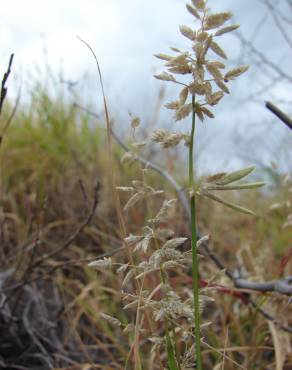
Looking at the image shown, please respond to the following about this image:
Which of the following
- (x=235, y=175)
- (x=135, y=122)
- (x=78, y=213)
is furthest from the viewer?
(x=78, y=213)

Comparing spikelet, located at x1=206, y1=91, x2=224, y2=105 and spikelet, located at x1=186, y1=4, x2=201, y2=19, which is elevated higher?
spikelet, located at x1=186, y1=4, x2=201, y2=19

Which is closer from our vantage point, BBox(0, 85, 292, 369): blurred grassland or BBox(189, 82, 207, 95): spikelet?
BBox(189, 82, 207, 95): spikelet

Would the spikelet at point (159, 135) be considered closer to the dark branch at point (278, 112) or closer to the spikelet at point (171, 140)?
the spikelet at point (171, 140)

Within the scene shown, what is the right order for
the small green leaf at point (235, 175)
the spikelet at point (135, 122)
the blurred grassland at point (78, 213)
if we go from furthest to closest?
the blurred grassland at point (78, 213) → the spikelet at point (135, 122) → the small green leaf at point (235, 175)

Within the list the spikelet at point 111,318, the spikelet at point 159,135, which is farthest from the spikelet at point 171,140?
the spikelet at point 111,318

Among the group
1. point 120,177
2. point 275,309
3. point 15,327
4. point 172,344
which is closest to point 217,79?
point 172,344

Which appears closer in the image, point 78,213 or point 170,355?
point 170,355

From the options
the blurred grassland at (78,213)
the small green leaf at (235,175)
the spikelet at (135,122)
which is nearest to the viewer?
the small green leaf at (235,175)

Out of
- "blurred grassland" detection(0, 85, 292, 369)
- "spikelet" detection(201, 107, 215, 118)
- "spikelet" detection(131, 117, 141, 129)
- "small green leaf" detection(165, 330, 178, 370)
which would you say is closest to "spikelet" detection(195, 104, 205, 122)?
"spikelet" detection(201, 107, 215, 118)

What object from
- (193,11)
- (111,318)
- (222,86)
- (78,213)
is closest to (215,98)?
(222,86)

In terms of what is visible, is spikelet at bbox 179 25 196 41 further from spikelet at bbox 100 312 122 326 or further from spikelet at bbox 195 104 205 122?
spikelet at bbox 100 312 122 326

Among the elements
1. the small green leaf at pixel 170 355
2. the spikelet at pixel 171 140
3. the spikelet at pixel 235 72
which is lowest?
the small green leaf at pixel 170 355

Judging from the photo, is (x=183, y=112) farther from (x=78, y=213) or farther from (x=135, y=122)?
(x=78, y=213)
